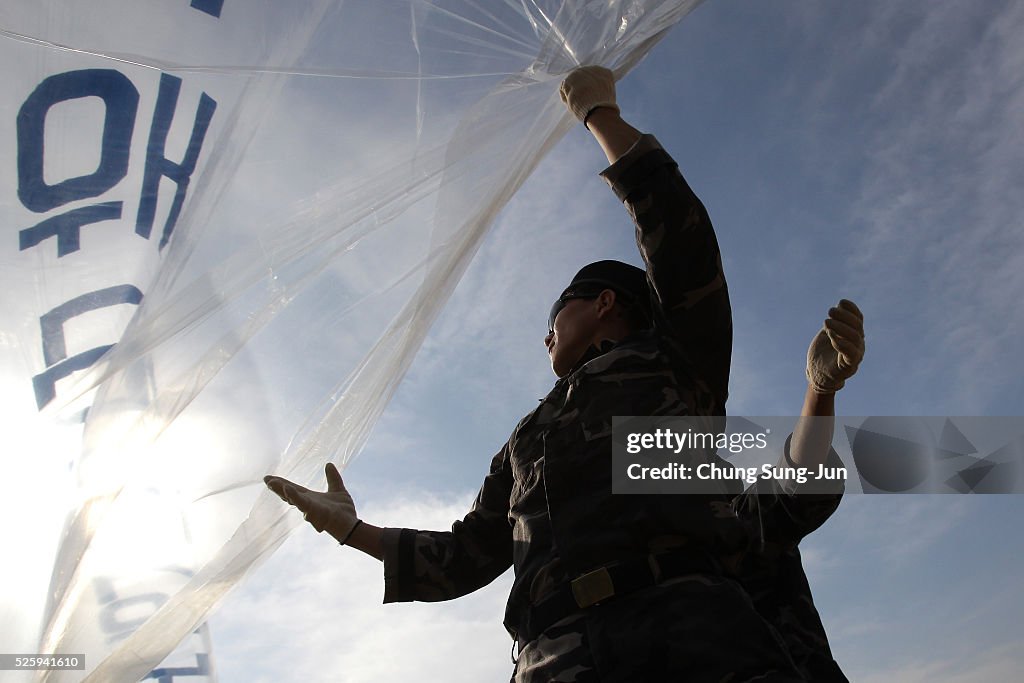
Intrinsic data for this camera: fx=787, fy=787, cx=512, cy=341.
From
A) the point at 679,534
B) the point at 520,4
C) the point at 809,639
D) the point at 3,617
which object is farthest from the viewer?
the point at 520,4

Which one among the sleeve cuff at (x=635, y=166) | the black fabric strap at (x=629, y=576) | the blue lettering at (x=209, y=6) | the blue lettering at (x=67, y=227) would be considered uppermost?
the blue lettering at (x=209, y=6)

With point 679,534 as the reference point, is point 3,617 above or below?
above

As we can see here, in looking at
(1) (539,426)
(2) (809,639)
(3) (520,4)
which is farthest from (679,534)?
(3) (520,4)

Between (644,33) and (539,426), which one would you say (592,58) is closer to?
(644,33)

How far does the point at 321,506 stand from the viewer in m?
1.97

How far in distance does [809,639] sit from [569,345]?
93cm

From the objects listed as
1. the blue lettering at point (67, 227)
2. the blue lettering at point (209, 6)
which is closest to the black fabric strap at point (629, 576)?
the blue lettering at point (67, 227)

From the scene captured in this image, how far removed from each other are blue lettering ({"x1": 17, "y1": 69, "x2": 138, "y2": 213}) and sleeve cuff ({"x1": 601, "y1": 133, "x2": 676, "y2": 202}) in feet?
3.86

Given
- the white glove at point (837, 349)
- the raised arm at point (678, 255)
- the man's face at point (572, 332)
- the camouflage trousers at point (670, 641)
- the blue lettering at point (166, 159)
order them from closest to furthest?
the camouflage trousers at point (670, 641) → the white glove at point (837, 349) → the raised arm at point (678, 255) → the blue lettering at point (166, 159) → the man's face at point (572, 332)

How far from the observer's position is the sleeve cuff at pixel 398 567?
1.94 metres

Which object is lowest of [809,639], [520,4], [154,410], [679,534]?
[809,639]

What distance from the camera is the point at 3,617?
5.88ft

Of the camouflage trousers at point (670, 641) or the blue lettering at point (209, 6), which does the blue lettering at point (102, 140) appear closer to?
the blue lettering at point (209, 6)

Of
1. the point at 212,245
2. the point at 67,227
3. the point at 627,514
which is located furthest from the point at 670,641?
the point at 67,227
